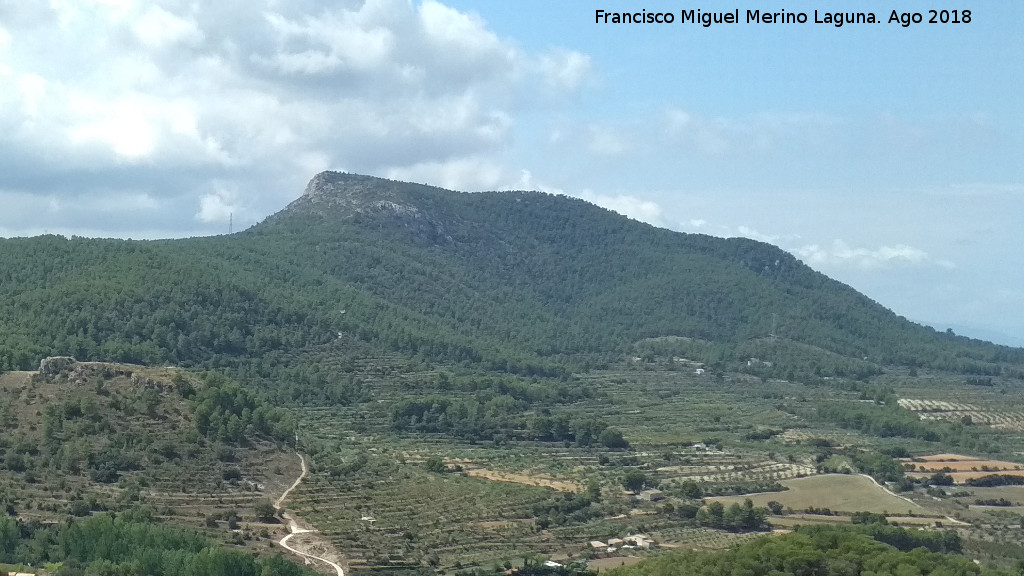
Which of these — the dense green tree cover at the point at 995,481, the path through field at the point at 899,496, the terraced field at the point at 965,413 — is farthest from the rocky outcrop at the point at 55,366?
the terraced field at the point at 965,413

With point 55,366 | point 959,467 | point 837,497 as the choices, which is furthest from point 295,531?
point 959,467

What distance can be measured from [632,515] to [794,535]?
17.3 metres

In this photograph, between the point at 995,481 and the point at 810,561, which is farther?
the point at 995,481

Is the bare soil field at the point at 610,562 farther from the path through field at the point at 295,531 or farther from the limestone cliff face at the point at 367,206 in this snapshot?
the limestone cliff face at the point at 367,206

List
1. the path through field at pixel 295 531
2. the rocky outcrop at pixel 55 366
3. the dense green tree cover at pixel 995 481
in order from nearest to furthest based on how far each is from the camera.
→ the path through field at pixel 295 531 < the rocky outcrop at pixel 55 366 < the dense green tree cover at pixel 995 481

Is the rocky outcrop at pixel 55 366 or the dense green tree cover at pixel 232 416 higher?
the rocky outcrop at pixel 55 366

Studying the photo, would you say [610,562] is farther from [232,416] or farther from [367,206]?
[367,206]

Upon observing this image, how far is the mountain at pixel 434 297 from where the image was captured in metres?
94.4

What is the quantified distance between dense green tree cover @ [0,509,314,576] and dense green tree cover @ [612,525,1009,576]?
13461 mm

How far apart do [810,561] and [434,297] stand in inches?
3973

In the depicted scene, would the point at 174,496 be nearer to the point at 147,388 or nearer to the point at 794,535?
the point at 147,388

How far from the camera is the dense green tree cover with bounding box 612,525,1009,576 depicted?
132 feet

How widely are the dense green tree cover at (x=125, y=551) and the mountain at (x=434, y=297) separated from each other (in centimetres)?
2658

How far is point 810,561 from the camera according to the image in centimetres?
4116
